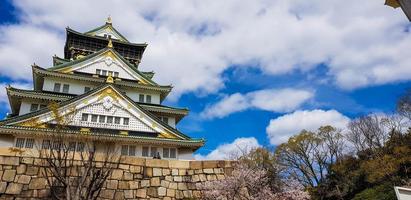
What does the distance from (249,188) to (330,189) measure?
22.7 metres

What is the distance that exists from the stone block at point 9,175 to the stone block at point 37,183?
0.64 metres

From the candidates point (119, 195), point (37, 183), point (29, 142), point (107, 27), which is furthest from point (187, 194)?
point (107, 27)

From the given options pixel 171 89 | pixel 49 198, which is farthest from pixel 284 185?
pixel 171 89

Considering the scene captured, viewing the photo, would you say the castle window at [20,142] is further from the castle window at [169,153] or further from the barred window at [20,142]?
the castle window at [169,153]

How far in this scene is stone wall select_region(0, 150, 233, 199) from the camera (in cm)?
1119

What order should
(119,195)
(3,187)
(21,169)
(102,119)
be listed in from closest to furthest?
(3,187) < (21,169) < (119,195) < (102,119)

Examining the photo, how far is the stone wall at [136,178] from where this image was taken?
1119 centimetres

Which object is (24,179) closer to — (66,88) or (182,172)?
(182,172)

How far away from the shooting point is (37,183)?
1134 cm

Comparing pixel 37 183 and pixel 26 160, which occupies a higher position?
pixel 26 160

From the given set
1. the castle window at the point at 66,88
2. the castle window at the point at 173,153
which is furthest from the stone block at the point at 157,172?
the castle window at the point at 66,88

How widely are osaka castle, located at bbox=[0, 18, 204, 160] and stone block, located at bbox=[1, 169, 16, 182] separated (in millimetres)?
3505

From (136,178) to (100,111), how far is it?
1009cm

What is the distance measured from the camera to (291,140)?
119ft
